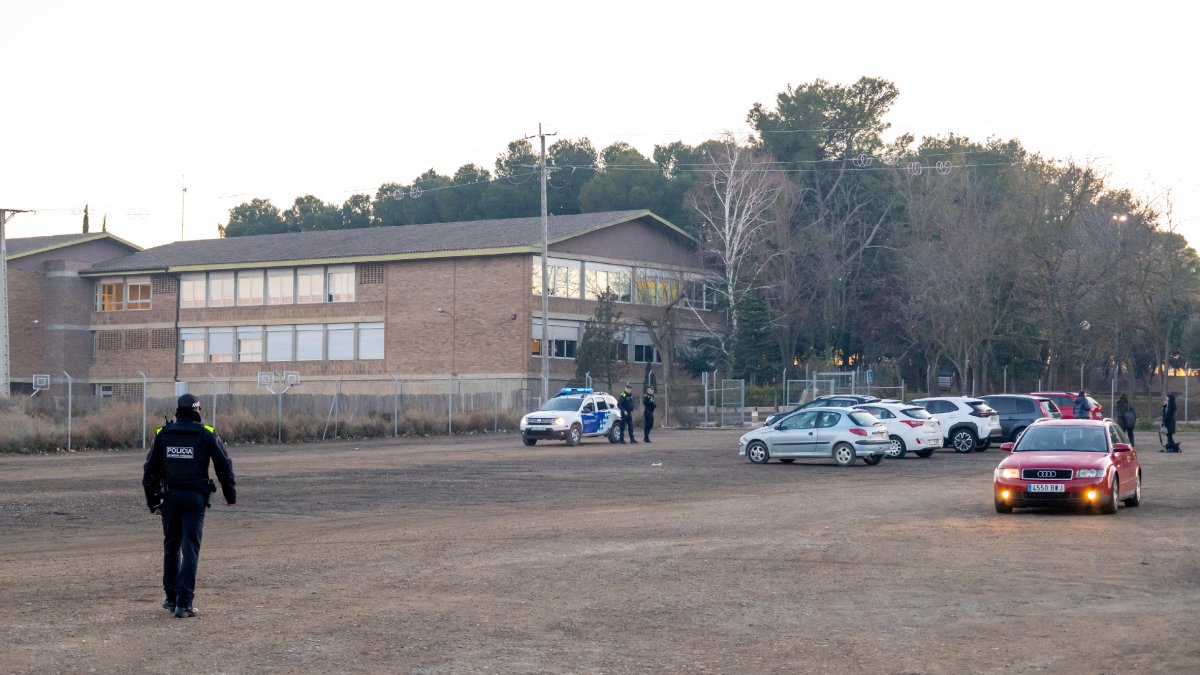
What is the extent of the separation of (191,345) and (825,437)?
55916 mm

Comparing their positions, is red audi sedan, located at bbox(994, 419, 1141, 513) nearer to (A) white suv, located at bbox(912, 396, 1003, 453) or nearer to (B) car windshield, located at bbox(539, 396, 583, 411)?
(A) white suv, located at bbox(912, 396, 1003, 453)

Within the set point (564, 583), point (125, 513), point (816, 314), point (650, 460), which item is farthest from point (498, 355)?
point (564, 583)

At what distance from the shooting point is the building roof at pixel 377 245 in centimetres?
7312

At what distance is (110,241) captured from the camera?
87.2 m

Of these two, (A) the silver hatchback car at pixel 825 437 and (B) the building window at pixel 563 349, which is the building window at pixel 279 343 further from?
(A) the silver hatchback car at pixel 825 437

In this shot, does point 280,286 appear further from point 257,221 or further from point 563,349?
point 257,221

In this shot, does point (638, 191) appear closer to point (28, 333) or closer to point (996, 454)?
point (28, 333)

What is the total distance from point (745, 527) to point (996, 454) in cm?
2226

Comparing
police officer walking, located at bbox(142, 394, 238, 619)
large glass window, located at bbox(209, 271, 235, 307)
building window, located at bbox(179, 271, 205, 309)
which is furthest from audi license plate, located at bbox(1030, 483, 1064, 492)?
building window, located at bbox(179, 271, 205, 309)

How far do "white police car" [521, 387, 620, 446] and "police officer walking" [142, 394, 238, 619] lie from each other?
1302 inches

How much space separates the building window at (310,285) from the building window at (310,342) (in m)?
1.52

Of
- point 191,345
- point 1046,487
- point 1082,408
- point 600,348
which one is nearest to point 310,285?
point 191,345

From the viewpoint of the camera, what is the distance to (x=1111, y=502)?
20.7 metres

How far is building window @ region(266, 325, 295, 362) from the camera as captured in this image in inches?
3086
